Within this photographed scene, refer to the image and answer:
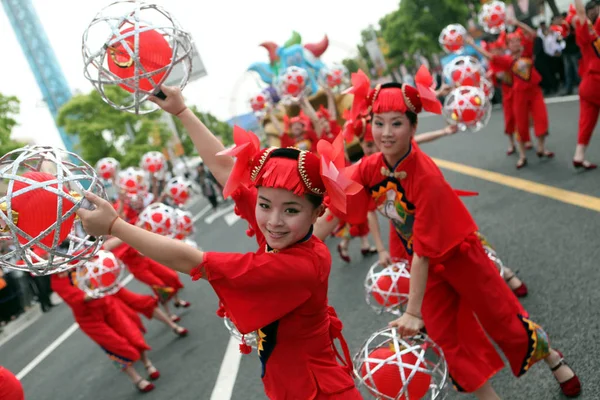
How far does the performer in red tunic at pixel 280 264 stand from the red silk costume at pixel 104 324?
353 cm

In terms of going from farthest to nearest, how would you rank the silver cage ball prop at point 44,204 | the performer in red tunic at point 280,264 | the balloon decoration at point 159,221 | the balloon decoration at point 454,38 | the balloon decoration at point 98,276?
the balloon decoration at point 454,38 → the balloon decoration at point 159,221 → the balloon decoration at point 98,276 → the performer in red tunic at point 280,264 → the silver cage ball prop at point 44,204

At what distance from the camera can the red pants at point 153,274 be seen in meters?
7.03

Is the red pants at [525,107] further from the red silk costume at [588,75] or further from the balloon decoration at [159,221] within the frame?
the balloon decoration at [159,221]

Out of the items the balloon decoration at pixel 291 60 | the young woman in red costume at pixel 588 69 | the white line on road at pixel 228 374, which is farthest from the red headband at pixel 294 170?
the balloon decoration at pixel 291 60

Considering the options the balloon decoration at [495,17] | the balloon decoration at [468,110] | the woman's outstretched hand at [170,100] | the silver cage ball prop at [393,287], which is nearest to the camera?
the woman's outstretched hand at [170,100]

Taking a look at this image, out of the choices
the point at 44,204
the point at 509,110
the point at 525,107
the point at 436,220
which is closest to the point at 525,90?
the point at 525,107

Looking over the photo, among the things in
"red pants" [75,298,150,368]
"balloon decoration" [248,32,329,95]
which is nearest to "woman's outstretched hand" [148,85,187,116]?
"red pants" [75,298,150,368]

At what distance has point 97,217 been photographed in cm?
185

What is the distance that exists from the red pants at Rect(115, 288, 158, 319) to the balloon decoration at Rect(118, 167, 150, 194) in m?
1.37

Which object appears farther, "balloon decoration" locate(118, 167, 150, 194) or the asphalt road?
"balloon decoration" locate(118, 167, 150, 194)

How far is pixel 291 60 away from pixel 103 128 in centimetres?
2557

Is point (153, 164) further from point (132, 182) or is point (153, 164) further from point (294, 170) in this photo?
point (294, 170)

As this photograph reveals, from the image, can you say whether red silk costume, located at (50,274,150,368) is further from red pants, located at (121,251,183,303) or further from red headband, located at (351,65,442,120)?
red headband, located at (351,65,442,120)

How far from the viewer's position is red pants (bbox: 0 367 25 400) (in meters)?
3.44
